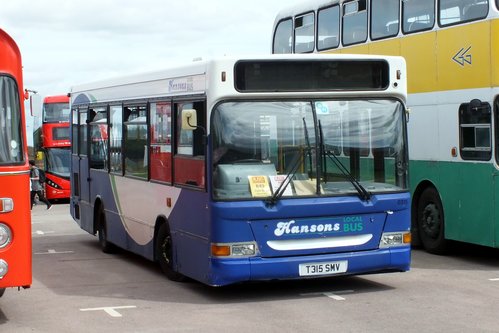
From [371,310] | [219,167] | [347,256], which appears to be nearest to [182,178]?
[219,167]

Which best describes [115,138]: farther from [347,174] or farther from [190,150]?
[347,174]

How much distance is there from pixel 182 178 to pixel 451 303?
344 cm

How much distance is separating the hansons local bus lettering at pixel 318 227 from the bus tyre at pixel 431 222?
439 cm

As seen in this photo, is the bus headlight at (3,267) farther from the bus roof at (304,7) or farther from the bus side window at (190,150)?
the bus roof at (304,7)

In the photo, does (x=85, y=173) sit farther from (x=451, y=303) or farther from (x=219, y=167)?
(x=451, y=303)

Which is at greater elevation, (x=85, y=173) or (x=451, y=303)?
(x=85, y=173)

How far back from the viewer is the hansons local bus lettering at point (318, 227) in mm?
11203

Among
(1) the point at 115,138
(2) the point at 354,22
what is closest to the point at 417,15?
(2) the point at 354,22

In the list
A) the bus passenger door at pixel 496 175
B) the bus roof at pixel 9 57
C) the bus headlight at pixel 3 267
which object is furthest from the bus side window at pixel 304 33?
the bus headlight at pixel 3 267

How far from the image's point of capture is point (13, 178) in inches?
378

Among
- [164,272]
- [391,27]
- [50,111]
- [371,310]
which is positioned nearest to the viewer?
[371,310]

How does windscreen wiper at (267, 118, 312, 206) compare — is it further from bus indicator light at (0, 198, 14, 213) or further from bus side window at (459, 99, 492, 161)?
bus side window at (459, 99, 492, 161)

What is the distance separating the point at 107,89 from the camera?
1617 centimetres

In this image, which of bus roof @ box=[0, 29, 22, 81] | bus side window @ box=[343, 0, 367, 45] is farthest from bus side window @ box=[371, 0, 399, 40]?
bus roof @ box=[0, 29, 22, 81]
